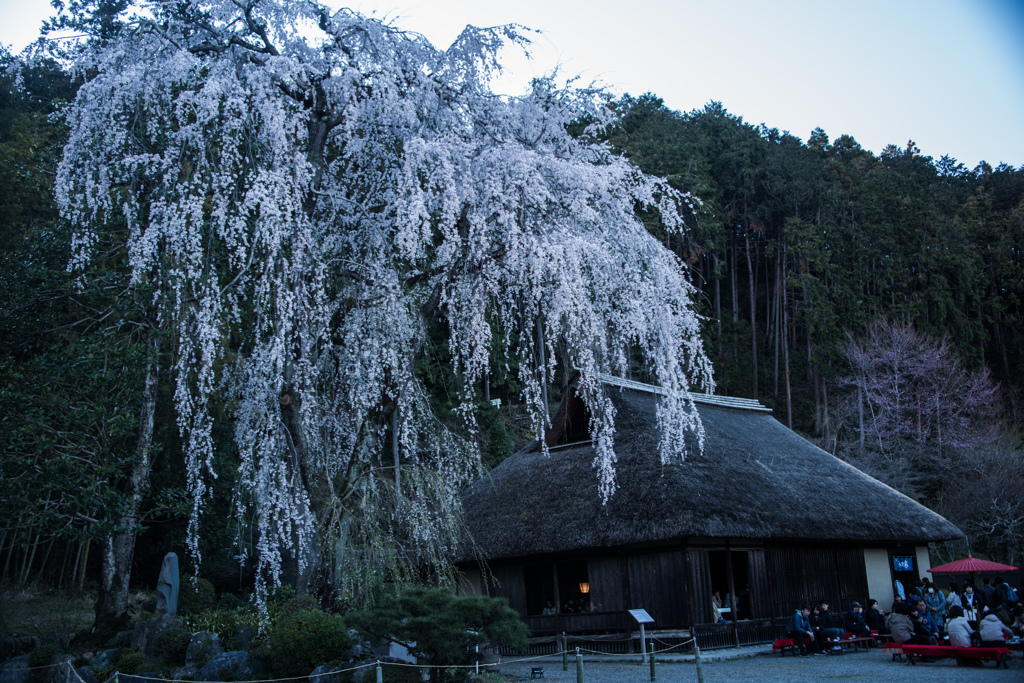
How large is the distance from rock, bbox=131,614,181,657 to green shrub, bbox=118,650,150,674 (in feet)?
2.36

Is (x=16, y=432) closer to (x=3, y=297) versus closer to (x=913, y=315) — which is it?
(x=3, y=297)

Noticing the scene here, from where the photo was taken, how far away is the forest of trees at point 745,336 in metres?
10.4

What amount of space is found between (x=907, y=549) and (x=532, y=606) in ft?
28.5

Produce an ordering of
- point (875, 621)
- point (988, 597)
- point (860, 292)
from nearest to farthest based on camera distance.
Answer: point (988, 597), point (875, 621), point (860, 292)

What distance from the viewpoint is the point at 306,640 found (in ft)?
22.5

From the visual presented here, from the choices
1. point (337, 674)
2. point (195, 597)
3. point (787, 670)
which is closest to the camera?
point (337, 674)

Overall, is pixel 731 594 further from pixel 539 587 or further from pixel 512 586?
pixel 539 587

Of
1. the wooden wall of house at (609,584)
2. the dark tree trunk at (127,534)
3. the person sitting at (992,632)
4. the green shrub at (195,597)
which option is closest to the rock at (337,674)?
the dark tree trunk at (127,534)

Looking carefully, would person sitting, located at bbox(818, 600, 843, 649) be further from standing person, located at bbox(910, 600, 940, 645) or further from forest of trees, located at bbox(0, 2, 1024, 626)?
forest of trees, located at bbox(0, 2, 1024, 626)

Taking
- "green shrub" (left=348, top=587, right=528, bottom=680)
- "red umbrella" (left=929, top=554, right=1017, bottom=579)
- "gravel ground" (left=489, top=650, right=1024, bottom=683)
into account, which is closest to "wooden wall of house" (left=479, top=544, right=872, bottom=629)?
"gravel ground" (left=489, top=650, right=1024, bottom=683)

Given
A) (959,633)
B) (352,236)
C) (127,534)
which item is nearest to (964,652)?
(959,633)

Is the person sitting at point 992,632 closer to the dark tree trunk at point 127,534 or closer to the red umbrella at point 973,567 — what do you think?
the red umbrella at point 973,567

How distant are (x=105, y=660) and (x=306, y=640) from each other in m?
4.49

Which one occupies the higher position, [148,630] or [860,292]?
[860,292]
